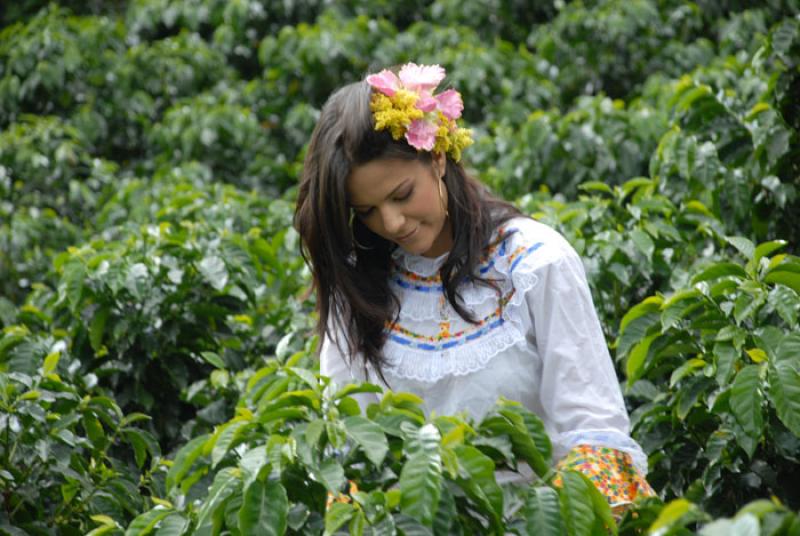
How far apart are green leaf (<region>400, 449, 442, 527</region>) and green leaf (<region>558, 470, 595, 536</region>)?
21 centimetres

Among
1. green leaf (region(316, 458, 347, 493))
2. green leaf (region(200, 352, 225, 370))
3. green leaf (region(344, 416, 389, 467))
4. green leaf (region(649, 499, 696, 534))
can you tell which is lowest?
green leaf (region(200, 352, 225, 370))

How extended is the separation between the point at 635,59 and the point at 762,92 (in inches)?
102

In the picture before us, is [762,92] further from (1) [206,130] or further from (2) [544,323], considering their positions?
(1) [206,130]

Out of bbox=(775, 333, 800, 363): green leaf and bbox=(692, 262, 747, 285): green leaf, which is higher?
bbox=(692, 262, 747, 285): green leaf

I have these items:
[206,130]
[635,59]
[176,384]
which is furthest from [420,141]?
[635,59]

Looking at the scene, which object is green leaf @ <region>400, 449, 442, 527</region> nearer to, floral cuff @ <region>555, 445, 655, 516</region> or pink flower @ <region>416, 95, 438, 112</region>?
floral cuff @ <region>555, 445, 655, 516</region>

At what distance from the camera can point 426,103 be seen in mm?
2332

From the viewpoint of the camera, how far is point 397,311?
2359 mm

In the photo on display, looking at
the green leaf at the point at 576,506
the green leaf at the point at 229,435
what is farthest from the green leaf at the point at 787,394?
the green leaf at the point at 229,435

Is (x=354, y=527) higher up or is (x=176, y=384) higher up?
(x=354, y=527)

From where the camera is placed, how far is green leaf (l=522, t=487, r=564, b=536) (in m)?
1.76

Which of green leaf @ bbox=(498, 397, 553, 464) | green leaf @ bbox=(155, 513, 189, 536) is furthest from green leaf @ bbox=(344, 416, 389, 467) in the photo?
green leaf @ bbox=(155, 513, 189, 536)

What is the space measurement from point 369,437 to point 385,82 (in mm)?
810

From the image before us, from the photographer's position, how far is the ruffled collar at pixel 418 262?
2.37 meters
